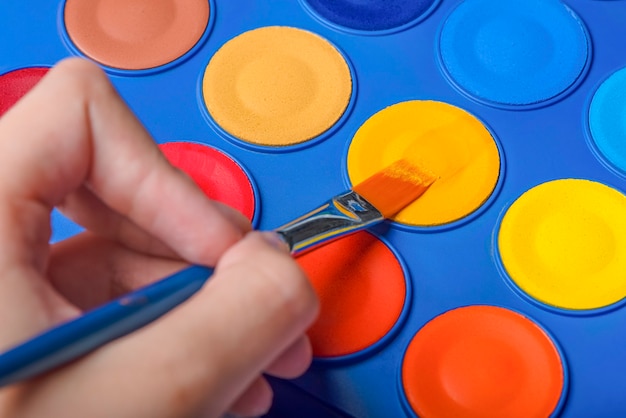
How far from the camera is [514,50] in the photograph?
0.90m

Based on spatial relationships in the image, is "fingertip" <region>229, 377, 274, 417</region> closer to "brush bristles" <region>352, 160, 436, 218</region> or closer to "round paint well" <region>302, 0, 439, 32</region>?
"brush bristles" <region>352, 160, 436, 218</region>

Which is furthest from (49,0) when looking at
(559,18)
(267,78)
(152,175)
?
(559,18)

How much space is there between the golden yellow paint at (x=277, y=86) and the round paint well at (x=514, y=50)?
0.16 meters

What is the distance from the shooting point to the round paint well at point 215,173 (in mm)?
793

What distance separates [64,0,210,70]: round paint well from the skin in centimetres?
36

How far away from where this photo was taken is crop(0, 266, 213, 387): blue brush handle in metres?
0.38

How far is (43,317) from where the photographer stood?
46 centimetres

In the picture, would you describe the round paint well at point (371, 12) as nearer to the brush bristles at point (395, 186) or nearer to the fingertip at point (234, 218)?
the brush bristles at point (395, 186)

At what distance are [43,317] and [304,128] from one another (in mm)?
449

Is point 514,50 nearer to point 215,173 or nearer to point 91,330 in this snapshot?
point 215,173

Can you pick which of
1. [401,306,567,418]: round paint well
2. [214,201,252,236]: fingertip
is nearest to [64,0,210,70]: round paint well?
[214,201,252,236]: fingertip

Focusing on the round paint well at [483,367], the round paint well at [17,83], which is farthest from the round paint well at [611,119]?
the round paint well at [17,83]

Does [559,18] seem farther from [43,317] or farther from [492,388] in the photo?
[43,317]

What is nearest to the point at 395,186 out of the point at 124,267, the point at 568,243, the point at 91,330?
the point at 568,243
